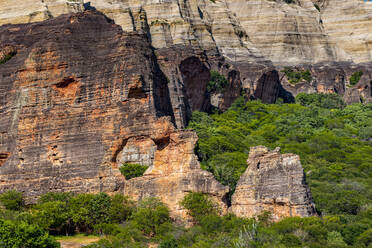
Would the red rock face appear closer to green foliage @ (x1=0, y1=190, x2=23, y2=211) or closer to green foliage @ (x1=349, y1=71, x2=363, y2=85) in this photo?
green foliage @ (x1=0, y1=190, x2=23, y2=211)

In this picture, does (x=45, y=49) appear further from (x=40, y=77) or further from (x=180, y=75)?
(x=180, y=75)

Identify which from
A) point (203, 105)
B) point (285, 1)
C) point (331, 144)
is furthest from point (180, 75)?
point (285, 1)

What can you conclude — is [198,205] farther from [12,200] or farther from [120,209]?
[12,200]

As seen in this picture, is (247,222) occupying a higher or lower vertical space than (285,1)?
lower

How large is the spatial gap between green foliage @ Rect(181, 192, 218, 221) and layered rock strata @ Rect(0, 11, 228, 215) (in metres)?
0.48

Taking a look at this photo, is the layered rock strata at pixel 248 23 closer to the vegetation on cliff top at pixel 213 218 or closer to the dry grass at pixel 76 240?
the vegetation on cliff top at pixel 213 218

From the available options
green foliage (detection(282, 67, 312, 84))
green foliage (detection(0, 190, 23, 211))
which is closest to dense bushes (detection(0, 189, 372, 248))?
green foliage (detection(0, 190, 23, 211))

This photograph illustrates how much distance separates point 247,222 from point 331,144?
28974mm

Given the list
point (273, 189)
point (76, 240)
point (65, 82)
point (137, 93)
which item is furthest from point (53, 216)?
point (273, 189)

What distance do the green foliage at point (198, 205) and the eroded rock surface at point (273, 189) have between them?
1.41 metres

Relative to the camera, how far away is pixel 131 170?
44625 millimetres

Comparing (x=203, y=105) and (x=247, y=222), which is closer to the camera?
(x=247, y=222)

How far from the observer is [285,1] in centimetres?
12500

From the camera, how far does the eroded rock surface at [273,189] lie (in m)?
38.3
